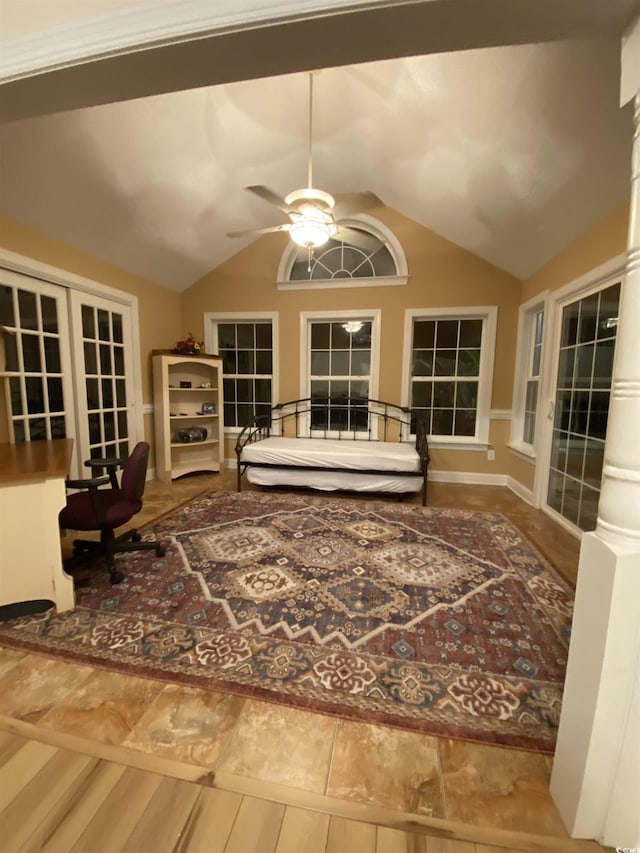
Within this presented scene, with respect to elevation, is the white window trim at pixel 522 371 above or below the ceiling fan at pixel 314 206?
below

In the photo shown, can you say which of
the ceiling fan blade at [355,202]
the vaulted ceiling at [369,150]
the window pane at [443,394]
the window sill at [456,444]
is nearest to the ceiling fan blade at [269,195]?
the ceiling fan blade at [355,202]

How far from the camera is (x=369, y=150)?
296 centimetres

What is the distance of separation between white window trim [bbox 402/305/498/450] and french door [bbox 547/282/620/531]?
3.21ft

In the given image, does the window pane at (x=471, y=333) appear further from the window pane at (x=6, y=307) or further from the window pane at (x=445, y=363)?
the window pane at (x=6, y=307)

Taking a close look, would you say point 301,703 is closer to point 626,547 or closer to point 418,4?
point 626,547

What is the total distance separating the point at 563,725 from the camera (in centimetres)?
97

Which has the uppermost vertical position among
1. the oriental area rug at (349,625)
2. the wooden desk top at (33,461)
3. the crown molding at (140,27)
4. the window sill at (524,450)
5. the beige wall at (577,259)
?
the beige wall at (577,259)

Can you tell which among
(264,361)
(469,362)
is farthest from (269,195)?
(469,362)

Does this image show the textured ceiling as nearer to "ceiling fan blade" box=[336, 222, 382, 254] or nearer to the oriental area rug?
"ceiling fan blade" box=[336, 222, 382, 254]

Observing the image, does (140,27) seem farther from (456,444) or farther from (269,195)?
(456,444)

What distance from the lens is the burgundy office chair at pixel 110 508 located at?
1.96m

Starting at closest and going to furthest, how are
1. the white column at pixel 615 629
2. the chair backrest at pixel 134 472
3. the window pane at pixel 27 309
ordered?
the white column at pixel 615 629 < the chair backrest at pixel 134 472 < the window pane at pixel 27 309

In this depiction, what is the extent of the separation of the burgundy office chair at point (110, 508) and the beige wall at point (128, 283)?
1.14 m

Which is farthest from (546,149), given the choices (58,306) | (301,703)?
(58,306)
